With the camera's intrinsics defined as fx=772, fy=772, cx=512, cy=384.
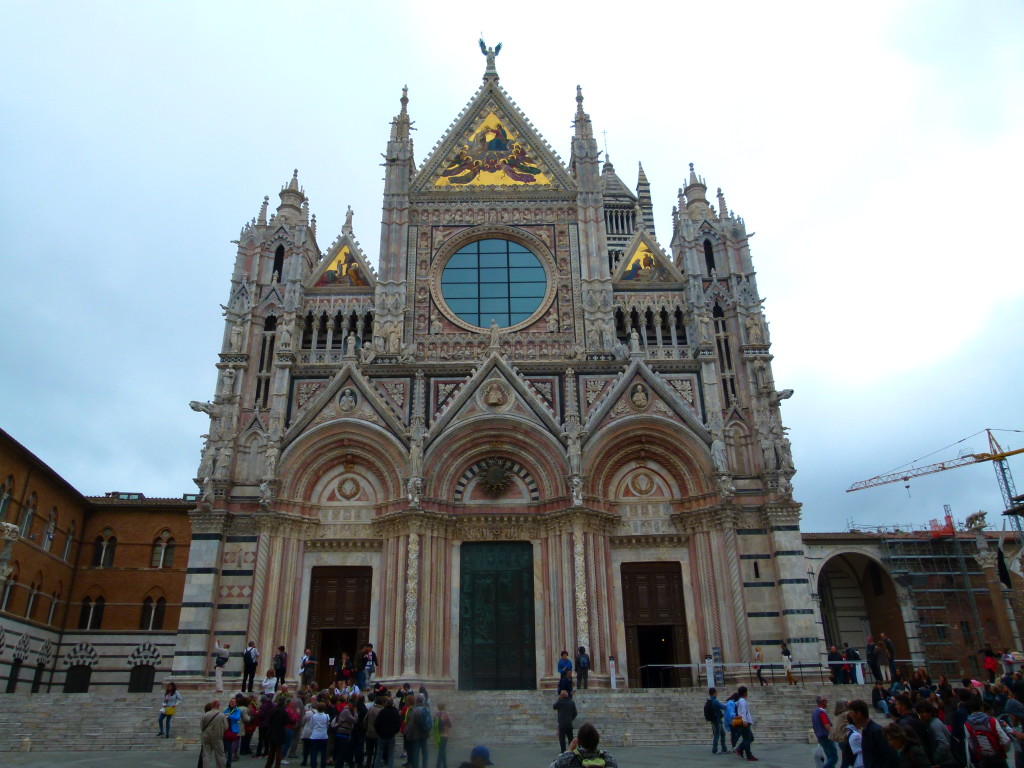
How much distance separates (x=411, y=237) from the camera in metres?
27.4

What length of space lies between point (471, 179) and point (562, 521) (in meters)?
13.6

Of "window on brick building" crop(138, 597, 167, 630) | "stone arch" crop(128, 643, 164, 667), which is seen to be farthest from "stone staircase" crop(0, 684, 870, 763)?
"window on brick building" crop(138, 597, 167, 630)

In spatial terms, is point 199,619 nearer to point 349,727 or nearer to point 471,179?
point 349,727

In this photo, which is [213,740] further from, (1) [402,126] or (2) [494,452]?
(1) [402,126]

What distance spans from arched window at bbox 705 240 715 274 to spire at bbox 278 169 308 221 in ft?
47.2

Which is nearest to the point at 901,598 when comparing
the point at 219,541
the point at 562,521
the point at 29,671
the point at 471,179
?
the point at 562,521

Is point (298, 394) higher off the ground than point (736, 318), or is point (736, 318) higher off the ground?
point (736, 318)

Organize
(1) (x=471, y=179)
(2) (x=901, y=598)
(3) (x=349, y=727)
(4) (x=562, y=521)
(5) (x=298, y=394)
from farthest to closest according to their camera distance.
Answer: (2) (x=901, y=598) < (1) (x=471, y=179) < (5) (x=298, y=394) < (4) (x=562, y=521) < (3) (x=349, y=727)

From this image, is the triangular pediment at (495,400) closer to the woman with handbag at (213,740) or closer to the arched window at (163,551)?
the woman with handbag at (213,740)

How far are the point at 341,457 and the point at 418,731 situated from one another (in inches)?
540

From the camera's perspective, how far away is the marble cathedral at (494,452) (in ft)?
71.1

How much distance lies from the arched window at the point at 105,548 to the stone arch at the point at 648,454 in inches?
784

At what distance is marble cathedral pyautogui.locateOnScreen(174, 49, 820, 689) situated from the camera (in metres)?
21.7

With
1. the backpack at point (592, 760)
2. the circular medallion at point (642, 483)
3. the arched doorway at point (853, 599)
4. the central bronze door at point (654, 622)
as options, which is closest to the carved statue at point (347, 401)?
the circular medallion at point (642, 483)
